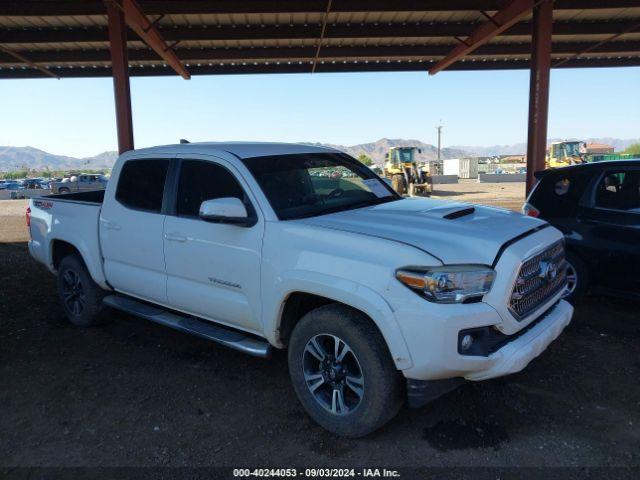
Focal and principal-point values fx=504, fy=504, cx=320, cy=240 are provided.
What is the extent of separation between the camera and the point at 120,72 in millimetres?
11086

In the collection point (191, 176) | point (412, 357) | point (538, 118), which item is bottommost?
point (412, 357)

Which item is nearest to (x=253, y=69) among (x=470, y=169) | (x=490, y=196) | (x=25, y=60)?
(x=25, y=60)

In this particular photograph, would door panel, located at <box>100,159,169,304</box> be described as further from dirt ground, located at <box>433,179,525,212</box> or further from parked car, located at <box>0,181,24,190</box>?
parked car, located at <box>0,181,24,190</box>

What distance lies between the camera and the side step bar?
356 cm

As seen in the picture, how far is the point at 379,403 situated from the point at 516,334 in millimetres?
941

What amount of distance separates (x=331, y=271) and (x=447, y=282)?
0.68 meters

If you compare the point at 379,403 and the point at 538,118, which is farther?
the point at 538,118

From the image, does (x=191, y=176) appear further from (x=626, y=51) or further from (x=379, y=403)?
(x=626, y=51)

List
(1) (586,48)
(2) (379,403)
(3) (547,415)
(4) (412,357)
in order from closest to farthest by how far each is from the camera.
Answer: (4) (412,357) → (2) (379,403) → (3) (547,415) → (1) (586,48)

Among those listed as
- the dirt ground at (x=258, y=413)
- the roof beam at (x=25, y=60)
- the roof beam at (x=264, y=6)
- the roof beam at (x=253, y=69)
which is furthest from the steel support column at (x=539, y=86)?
the roof beam at (x=25, y=60)

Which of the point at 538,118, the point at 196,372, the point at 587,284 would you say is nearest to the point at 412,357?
the point at 196,372

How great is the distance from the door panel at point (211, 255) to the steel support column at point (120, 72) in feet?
26.5

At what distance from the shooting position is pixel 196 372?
168 inches

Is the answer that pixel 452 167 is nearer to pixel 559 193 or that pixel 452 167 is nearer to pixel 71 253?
pixel 559 193
